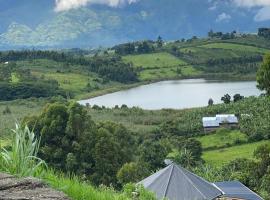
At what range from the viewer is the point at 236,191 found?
30469 millimetres

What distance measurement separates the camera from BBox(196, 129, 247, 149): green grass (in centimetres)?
6162

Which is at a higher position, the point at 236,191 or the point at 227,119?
the point at 227,119

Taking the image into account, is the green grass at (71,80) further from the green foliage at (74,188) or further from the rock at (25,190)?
the rock at (25,190)

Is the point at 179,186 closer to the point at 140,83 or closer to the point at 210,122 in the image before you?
the point at 210,122

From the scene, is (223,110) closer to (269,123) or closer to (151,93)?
(269,123)

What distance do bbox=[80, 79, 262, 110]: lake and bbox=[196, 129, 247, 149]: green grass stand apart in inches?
1477

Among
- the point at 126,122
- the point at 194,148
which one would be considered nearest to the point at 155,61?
the point at 126,122

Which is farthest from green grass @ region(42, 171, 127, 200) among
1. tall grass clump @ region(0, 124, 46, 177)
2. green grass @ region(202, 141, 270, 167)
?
green grass @ region(202, 141, 270, 167)

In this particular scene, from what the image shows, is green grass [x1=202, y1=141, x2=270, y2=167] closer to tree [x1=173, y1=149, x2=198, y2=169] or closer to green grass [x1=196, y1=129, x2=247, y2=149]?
green grass [x1=196, y1=129, x2=247, y2=149]

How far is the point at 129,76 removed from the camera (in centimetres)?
14862

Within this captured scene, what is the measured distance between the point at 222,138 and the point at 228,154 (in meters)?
9.27

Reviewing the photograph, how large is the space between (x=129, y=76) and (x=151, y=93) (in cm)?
2307

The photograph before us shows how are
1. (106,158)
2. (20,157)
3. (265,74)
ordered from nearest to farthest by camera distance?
(20,157)
(106,158)
(265,74)

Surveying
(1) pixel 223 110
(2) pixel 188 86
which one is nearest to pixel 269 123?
(1) pixel 223 110
